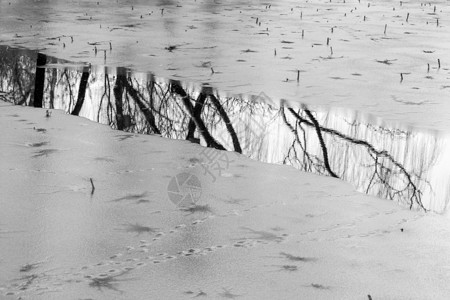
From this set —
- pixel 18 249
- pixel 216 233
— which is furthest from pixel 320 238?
pixel 18 249

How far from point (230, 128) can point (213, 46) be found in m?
3.25

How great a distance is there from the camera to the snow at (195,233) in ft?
9.93

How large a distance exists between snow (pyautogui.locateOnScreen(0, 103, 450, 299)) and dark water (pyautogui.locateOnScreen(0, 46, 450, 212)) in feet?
1.03

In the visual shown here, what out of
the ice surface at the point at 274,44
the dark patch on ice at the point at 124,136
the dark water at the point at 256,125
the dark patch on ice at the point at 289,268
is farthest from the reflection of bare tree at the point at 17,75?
the dark patch on ice at the point at 289,268

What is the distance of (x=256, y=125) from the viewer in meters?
5.67

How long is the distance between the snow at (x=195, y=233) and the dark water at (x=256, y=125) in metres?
0.32

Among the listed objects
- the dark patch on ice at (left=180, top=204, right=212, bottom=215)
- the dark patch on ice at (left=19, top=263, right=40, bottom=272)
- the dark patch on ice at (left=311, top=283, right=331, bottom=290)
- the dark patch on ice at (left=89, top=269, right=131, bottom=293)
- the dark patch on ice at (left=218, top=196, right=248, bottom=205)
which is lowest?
the dark patch on ice at (left=89, top=269, right=131, bottom=293)

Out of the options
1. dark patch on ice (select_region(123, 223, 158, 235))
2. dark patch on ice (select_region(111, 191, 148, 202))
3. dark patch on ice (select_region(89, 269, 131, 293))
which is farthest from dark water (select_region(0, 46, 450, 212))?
dark patch on ice (select_region(89, 269, 131, 293))

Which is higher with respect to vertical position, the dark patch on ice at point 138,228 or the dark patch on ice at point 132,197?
the dark patch on ice at point 132,197

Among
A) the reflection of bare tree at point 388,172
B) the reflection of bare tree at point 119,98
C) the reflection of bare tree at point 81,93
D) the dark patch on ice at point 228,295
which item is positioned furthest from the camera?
the reflection of bare tree at point 81,93

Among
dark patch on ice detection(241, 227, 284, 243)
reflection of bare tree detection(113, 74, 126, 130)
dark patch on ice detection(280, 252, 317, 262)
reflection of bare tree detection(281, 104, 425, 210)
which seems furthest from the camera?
reflection of bare tree detection(113, 74, 126, 130)

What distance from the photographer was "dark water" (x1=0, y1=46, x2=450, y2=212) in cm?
464

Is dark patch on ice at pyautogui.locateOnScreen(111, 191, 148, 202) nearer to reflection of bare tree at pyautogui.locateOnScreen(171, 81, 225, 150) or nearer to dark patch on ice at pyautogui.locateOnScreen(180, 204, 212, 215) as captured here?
dark patch on ice at pyautogui.locateOnScreen(180, 204, 212, 215)

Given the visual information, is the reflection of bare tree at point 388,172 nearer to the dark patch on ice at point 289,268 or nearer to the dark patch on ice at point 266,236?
→ the dark patch on ice at point 266,236
